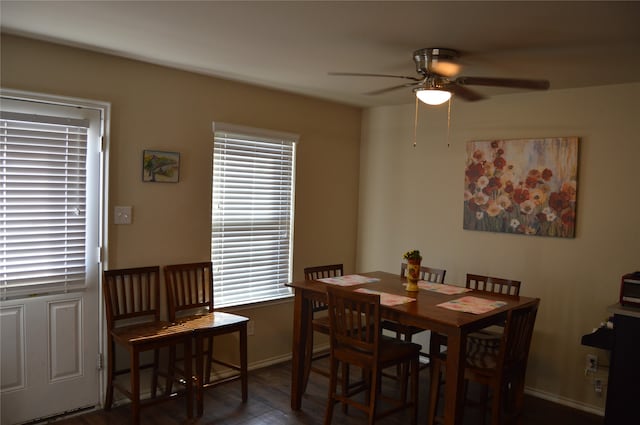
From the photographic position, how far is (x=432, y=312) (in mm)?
2850

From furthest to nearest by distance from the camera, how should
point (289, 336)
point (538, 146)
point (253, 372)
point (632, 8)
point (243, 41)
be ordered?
point (289, 336) → point (253, 372) → point (538, 146) → point (243, 41) → point (632, 8)

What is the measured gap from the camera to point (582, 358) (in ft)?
12.3

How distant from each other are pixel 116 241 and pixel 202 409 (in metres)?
1.29

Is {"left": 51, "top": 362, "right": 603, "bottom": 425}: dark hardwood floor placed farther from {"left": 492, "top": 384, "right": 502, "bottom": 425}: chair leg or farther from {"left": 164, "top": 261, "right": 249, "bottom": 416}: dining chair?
{"left": 492, "top": 384, "right": 502, "bottom": 425}: chair leg

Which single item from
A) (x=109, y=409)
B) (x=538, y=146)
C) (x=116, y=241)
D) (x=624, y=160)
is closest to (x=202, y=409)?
(x=109, y=409)

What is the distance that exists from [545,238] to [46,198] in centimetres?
361

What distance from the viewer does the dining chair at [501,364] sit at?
2762mm

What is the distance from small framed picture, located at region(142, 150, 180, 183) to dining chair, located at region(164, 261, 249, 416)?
65cm

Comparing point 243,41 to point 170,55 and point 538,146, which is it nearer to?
point 170,55

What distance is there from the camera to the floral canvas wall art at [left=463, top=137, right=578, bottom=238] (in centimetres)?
382

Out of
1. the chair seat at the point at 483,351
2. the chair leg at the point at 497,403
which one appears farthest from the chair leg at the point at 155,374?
the chair leg at the point at 497,403

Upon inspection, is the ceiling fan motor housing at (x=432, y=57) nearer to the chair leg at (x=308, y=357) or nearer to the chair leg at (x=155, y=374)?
the chair leg at (x=308, y=357)

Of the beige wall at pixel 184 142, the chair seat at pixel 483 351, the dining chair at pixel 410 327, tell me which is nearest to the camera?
the chair seat at pixel 483 351

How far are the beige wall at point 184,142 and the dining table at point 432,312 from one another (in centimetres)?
89
